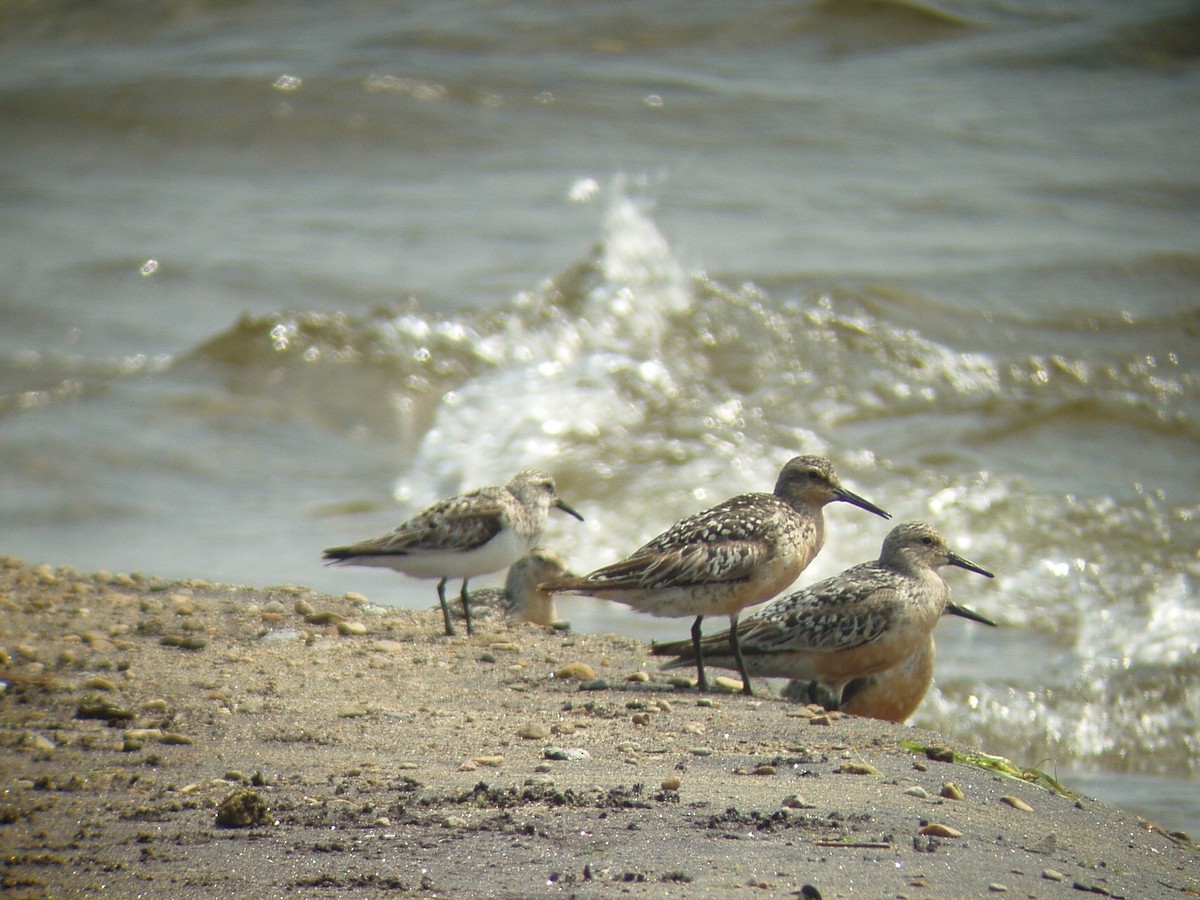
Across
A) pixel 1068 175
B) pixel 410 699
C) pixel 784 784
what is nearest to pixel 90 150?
pixel 1068 175

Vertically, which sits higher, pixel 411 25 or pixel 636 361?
pixel 411 25

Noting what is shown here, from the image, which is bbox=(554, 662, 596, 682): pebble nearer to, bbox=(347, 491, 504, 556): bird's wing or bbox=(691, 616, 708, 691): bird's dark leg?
bbox=(691, 616, 708, 691): bird's dark leg

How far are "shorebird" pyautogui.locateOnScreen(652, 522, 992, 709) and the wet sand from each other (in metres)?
0.34

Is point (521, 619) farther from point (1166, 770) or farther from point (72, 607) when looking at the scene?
point (1166, 770)

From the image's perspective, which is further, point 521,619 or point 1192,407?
point 1192,407

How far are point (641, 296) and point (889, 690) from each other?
29.5 ft

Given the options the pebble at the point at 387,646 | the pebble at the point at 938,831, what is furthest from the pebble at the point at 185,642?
the pebble at the point at 938,831

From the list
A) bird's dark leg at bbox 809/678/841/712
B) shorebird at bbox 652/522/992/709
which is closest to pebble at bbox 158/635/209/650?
shorebird at bbox 652/522/992/709

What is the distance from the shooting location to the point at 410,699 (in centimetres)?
614

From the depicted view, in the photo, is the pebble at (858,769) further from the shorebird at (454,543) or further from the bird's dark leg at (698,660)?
the shorebird at (454,543)

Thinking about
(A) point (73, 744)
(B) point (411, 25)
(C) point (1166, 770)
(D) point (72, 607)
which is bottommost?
(C) point (1166, 770)

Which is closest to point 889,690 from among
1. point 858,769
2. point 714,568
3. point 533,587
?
point 714,568

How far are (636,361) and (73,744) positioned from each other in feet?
31.7

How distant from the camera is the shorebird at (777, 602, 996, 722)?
23.0 feet
